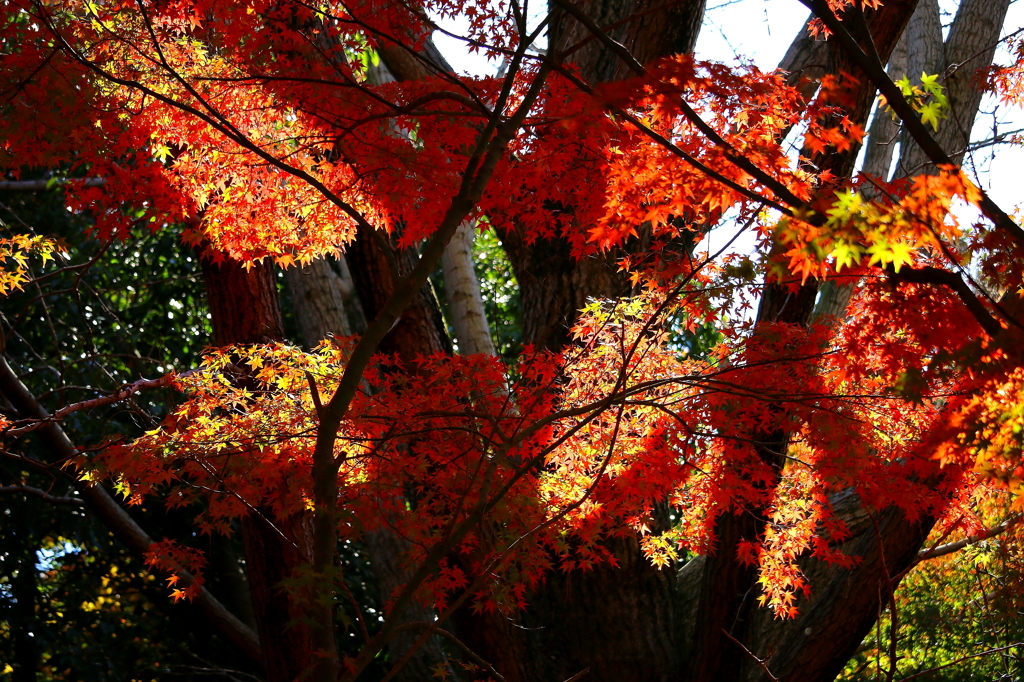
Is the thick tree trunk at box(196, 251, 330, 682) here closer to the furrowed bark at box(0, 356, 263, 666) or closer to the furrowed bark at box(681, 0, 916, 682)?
the furrowed bark at box(0, 356, 263, 666)

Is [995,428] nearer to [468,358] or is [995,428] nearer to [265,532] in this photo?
[468,358]

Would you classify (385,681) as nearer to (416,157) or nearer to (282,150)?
(416,157)

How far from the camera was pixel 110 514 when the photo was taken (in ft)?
20.1

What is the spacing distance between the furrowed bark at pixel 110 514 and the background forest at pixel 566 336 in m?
0.03

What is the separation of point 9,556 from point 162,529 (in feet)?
4.66

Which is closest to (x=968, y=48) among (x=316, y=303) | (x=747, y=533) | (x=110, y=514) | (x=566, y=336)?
(x=566, y=336)

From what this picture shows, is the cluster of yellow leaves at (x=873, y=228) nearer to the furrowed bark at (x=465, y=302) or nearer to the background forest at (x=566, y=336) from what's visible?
the background forest at (x=566, y=336)

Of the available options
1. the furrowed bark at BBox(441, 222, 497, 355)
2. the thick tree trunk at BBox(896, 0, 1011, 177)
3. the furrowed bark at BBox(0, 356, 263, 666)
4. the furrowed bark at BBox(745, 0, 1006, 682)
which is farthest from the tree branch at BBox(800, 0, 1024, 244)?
the thick tree trunk at BBox(896, 0, 1011, 177)

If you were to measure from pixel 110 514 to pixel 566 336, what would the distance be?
353 centimetres

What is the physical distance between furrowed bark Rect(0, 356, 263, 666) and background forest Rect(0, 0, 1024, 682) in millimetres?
29

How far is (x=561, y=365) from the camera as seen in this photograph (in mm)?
4723

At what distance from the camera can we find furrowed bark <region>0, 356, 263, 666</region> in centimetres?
566

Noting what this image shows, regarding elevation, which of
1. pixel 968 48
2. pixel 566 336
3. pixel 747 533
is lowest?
pixel 747 533

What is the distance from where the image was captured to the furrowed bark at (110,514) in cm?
566
